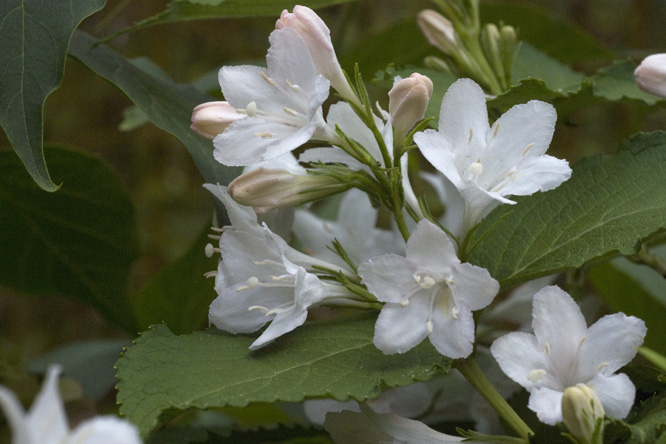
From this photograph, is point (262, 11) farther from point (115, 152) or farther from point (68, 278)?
point (115, 152)

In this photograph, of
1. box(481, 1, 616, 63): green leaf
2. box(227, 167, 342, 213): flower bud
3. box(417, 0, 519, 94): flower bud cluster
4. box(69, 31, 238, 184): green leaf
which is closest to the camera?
box(227, 167, 342, 213): flower bud

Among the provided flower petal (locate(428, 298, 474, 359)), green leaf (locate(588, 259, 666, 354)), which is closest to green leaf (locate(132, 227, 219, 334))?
flower petal (locate(428, 298, 474, 359))

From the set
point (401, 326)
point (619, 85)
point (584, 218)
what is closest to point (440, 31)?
point (619, 85)

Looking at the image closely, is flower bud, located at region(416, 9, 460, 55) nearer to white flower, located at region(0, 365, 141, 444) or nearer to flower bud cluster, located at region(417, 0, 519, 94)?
flower bud cluster, located at region(417, 0, 519, 94)

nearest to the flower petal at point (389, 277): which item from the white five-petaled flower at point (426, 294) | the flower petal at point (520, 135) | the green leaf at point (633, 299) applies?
the white five-petaled flower at point (426, 294)

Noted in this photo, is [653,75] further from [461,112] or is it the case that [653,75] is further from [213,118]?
[213,118]
